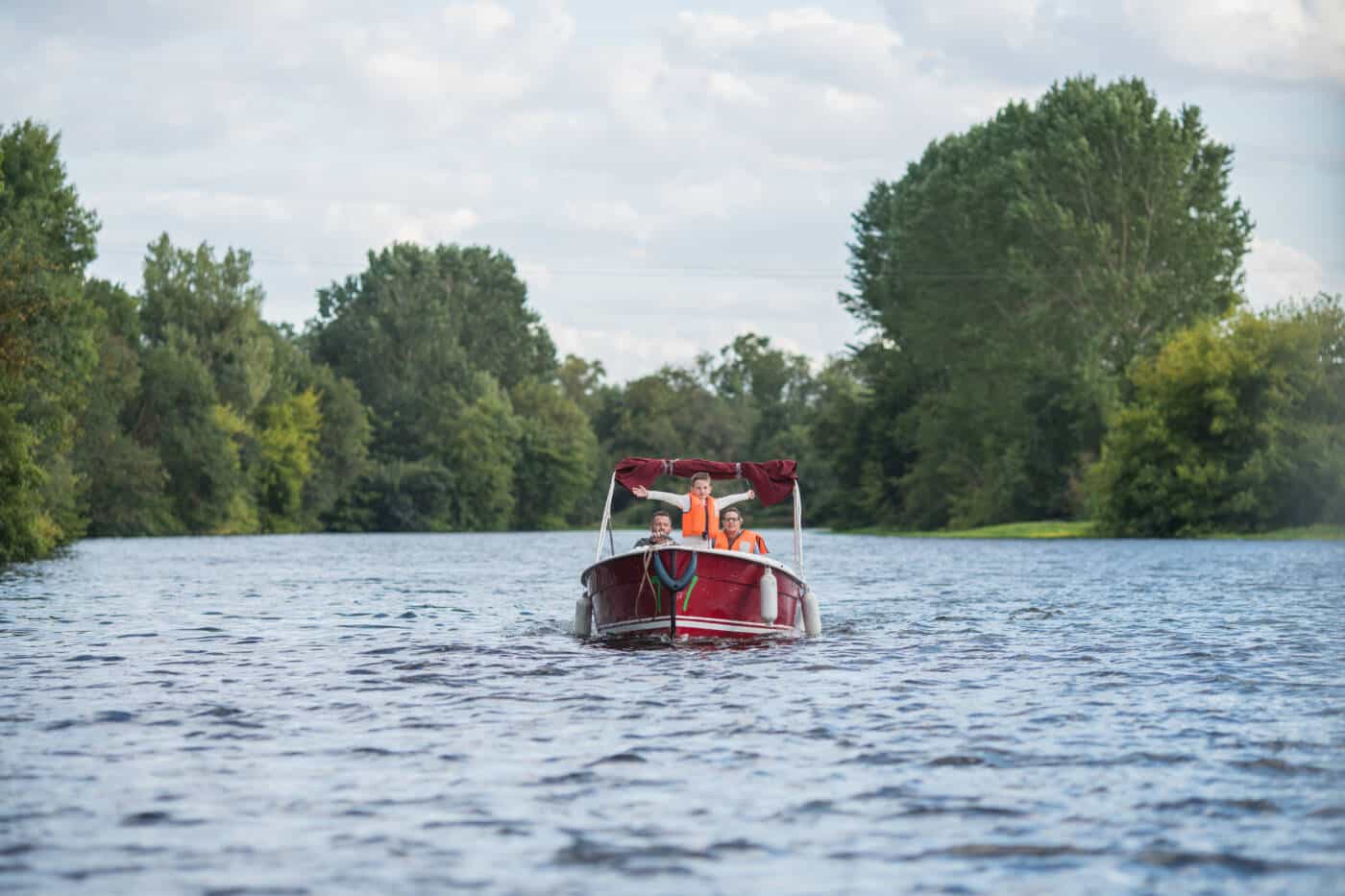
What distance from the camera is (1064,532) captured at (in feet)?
256

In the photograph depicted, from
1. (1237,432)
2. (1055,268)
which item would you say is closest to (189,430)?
(1055,268)

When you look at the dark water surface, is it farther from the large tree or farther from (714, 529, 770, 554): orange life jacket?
the large tree

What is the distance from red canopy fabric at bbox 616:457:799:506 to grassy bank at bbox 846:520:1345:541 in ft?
148

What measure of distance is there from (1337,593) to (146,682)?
22597 mm

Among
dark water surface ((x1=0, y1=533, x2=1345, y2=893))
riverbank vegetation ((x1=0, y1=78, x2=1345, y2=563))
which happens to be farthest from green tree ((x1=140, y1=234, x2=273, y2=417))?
dark water surface ((x1=0, y1=533, x2=1345, y2=893))

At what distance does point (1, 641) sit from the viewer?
73.2 ft

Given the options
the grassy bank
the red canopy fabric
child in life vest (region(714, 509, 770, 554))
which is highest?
the red canopy fabric

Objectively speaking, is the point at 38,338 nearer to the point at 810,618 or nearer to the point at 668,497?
the point at 668,497

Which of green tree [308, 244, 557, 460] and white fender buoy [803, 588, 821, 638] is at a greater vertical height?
green tree [308, 244, 557, 460]

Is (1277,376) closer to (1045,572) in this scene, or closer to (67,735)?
(1045,572)

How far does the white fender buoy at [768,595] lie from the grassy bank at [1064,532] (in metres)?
47.7

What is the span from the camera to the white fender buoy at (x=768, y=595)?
69.8 ft

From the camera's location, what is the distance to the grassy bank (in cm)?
6519

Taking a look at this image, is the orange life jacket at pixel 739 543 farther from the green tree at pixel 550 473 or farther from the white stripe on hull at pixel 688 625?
the green tree at pixel 550 473
